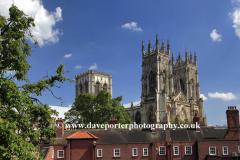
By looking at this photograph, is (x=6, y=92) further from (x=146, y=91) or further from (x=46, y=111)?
(x=146, y=91)

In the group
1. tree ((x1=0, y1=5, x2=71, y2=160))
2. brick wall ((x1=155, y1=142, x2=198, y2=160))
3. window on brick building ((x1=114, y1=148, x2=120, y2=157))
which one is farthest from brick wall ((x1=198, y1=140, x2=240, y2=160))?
tree ((x1=0, y1=5, x2=71, y2=160))

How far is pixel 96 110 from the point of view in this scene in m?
58.2

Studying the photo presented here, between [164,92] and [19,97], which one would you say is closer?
[19,97]

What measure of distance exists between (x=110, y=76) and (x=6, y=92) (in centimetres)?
9459

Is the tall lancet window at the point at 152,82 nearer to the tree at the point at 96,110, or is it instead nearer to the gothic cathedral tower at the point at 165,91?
the gothic cathedral tower at the point at 165,91

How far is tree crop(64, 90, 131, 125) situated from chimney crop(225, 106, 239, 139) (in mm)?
25089

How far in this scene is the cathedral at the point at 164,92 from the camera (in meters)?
79.6

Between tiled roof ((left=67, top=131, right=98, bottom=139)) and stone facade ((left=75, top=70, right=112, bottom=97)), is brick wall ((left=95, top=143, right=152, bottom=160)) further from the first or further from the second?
stone facade ((left=75, top=70, right=112, bottom=97))

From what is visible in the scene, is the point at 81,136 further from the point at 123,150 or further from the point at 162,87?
the point at 162,87

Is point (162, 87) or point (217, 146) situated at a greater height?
point (162, 87)

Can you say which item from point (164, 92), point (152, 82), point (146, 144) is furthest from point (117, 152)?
point (152, 82)

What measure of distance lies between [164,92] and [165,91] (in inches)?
22.1

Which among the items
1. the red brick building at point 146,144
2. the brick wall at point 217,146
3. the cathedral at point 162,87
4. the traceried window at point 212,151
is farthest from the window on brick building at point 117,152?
the cathedral at point 162,87

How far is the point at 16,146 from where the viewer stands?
1121 cm
